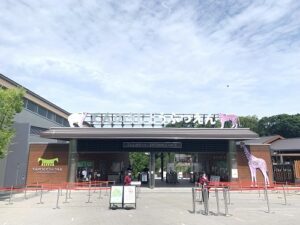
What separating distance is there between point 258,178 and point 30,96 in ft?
97.0

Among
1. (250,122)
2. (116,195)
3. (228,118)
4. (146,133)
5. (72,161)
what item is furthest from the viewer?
(250,122)

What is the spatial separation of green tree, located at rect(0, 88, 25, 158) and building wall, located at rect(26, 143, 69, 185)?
10210mm

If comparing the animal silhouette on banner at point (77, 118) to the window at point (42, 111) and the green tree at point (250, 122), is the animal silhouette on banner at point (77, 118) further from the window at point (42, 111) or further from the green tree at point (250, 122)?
the green tree at point (250, 122)

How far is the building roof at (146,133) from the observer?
3375 centimetres

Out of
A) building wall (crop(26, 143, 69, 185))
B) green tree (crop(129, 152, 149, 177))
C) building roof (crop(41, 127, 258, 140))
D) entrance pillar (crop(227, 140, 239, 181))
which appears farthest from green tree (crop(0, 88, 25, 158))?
green tree (crop(129, 152, 149, 177))

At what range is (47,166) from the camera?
35.5 meters

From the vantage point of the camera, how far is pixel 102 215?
54.0 feet

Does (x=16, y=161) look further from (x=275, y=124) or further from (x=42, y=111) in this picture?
(x=275, y=124)

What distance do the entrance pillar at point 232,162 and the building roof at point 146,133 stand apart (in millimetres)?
2001

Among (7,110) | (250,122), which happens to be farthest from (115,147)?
(250,122)

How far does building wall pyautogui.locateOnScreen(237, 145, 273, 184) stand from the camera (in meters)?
36.1

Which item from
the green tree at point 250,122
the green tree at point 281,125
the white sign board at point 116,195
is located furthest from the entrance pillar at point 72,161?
the green tree at point 281,125

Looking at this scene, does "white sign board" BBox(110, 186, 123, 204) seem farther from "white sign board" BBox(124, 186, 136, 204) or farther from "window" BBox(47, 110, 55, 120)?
"window" BBox(47, 110, 55, 120)

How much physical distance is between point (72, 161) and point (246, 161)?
59.0ft
